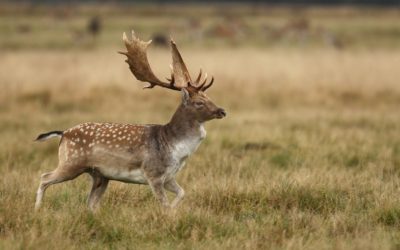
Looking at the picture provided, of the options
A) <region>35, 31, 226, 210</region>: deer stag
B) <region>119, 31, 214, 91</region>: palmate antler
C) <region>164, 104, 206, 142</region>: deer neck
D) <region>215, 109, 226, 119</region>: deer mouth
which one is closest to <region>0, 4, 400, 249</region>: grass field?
<region>35, 31, 226, 210</region>: deer stag

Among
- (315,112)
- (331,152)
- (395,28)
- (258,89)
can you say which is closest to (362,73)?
(258,89)

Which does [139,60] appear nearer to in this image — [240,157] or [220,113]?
[220,113]

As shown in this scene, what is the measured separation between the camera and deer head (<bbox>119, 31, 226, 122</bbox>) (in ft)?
21.7

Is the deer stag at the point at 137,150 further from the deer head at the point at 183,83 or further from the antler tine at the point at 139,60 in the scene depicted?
the antler tine at the point at 139,60

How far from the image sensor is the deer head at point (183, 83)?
260 inches

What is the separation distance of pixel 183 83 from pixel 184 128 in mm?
564

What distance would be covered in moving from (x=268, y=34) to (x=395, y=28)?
8.22m

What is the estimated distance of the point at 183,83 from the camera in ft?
23.2

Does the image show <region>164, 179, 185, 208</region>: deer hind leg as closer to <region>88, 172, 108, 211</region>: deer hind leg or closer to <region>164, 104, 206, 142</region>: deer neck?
<region>164, 104, 206, 142</region>: deer neck

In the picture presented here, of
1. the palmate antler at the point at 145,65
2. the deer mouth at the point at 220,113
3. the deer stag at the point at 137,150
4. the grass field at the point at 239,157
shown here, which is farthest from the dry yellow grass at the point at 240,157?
the palmate antler at the point at 145,65

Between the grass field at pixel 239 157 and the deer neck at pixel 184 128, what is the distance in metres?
0.57

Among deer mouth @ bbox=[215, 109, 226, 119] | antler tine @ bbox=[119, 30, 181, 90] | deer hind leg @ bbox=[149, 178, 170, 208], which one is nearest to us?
deer hind leg @ bbox=[149, 178, 170, 208]

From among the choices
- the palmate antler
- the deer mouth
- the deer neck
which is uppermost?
the palmate antler

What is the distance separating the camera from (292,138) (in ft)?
36.4
